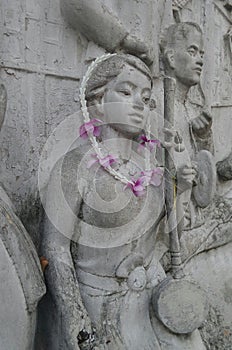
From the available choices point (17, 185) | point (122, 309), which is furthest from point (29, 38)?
point (122, 309)

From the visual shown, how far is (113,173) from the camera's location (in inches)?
118

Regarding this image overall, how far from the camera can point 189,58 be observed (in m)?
3.81

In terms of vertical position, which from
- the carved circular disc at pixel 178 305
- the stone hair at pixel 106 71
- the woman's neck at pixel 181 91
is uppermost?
the stone hair at pixel 106 71

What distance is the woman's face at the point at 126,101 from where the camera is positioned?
3031 millimetres

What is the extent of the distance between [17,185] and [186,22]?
1571 mm

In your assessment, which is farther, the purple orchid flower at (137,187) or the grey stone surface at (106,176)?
the purple orchid flower at (137,187)

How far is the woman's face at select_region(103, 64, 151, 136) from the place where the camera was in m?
3.03

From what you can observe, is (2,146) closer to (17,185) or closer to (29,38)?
(17,185)

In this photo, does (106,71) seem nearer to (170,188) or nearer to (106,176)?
(106,176)

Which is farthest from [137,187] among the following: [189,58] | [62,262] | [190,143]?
[189,58]

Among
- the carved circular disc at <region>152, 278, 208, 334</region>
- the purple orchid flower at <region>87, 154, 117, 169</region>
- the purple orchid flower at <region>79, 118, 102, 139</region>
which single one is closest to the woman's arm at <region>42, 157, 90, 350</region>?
the purple orchid flower at <region>87, 154, 117, 169</region>

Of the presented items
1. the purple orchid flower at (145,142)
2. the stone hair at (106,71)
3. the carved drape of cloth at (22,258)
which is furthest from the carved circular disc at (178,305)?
the stone hair at (106,71)

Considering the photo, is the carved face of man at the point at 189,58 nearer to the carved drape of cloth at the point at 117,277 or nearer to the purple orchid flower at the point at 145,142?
the purple orchid flower at the point at 145,142

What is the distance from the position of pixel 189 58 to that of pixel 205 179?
79 cm
